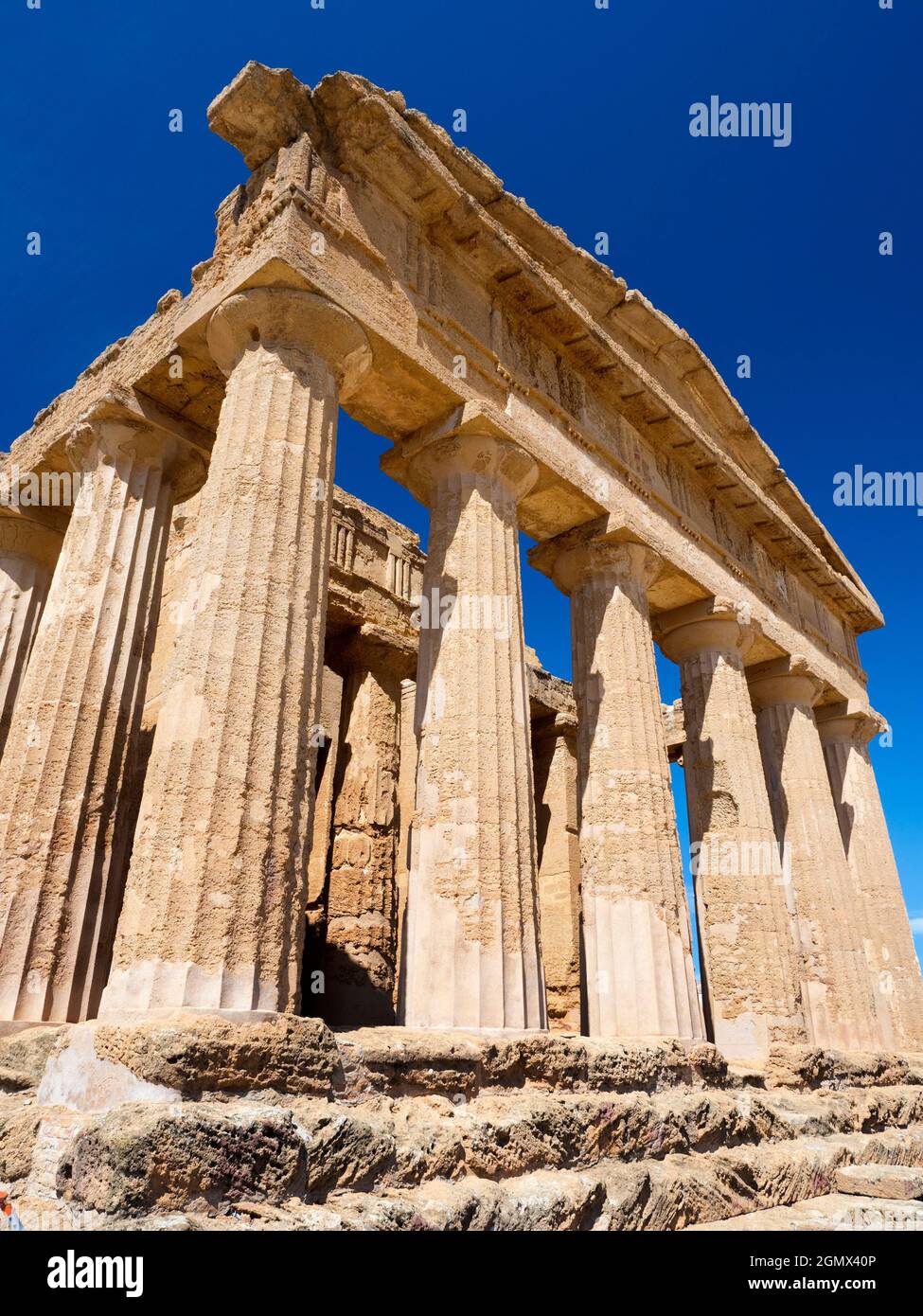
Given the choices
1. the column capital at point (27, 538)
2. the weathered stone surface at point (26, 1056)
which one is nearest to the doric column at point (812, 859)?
the weathered stone surface at point (26, 1056)

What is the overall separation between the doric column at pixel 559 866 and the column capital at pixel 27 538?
8653mm

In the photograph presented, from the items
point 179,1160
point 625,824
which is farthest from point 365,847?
point 179,1160

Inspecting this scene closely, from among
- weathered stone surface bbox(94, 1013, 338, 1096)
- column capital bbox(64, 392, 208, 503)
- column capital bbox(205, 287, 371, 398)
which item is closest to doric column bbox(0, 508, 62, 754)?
column capital bbox(64, 392, 208, 503)

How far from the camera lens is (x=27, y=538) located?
1162 centimetres

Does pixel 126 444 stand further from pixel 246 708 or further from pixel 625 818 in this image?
pixel 625 818

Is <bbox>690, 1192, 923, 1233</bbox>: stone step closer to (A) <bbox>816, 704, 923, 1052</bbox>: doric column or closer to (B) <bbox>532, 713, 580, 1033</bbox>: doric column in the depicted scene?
(B) <bbox>532, 713, 580, 1033</bbox>: doric column

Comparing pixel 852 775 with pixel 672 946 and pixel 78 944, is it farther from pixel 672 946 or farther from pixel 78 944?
pixel 78 944

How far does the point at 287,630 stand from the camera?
6781 millimetres

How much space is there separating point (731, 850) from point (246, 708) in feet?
27.9

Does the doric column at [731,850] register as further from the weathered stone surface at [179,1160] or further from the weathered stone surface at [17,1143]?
the weathered stone surface at [17,1143]

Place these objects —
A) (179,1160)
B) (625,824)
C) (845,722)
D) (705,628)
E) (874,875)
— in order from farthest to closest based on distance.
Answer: (845,722) → (874,875) → (705,628) → (625,824) → (179,1160)

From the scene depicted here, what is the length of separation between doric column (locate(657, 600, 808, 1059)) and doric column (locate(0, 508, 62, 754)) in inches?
345
